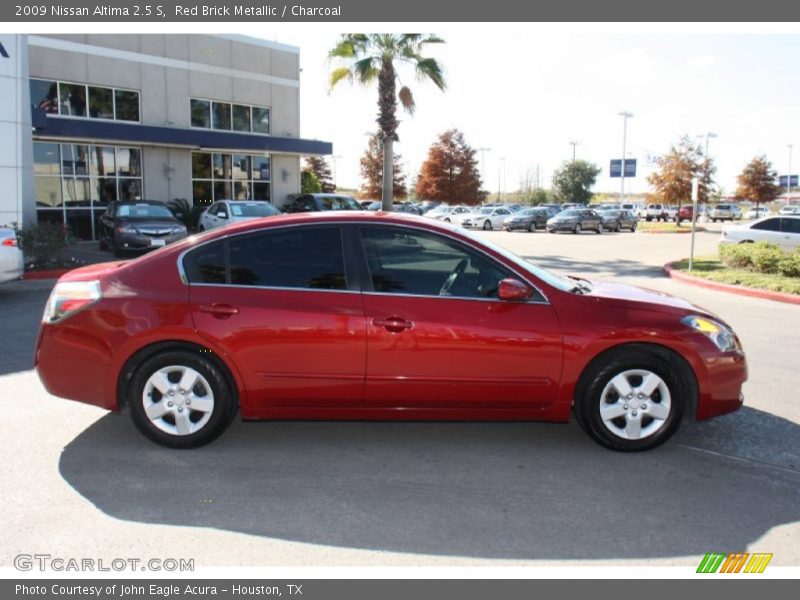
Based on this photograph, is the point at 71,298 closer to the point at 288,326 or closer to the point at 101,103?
the point at 288,326

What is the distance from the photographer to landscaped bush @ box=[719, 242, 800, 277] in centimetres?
1348

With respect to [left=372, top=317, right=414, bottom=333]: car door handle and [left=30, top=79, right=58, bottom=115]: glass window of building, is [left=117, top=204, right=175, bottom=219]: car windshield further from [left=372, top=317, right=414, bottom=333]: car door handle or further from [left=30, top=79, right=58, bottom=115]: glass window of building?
[left=372, top=317, right=414, bottom=333]: car door handle

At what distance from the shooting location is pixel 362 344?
443 centimetres

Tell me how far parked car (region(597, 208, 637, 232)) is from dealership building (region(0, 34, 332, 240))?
61.4 feet

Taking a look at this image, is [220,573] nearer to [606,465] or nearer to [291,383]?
[291,383]

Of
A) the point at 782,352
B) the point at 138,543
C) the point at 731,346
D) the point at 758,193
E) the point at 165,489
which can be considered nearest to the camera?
the point at 138,543

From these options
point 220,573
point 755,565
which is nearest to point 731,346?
point 755,565

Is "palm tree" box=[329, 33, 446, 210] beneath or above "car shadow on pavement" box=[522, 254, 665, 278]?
above

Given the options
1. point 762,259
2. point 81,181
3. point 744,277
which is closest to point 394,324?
point 744,277

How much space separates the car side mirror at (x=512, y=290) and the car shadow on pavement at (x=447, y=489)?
1.10 m

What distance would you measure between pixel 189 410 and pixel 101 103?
22679 millimetres

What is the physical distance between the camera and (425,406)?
4.54 metres

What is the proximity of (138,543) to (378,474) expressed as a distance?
1.48 metres

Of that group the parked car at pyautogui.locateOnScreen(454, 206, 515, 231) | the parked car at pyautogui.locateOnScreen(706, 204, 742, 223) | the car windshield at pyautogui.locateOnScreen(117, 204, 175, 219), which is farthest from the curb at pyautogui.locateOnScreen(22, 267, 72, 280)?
the parked car at pyautogui.locateOnScreen(706, 204, 742, 223)
